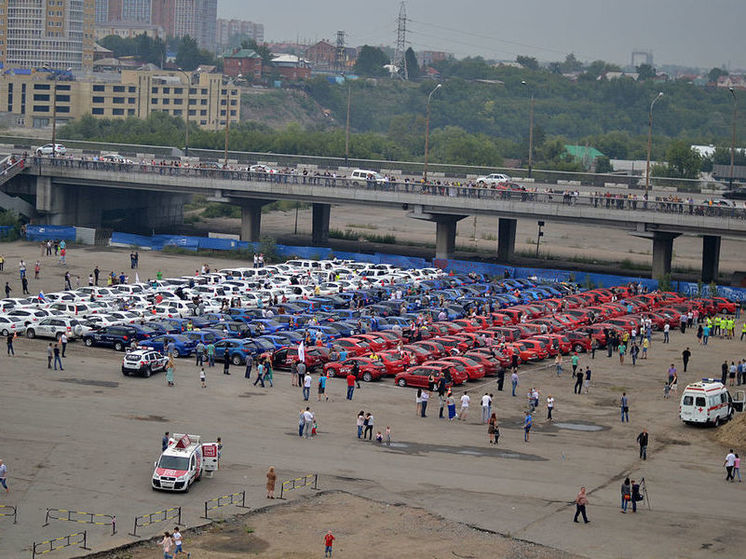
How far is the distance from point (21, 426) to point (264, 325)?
780 inches

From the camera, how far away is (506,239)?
8994 cm

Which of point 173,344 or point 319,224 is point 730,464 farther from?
point 319,224

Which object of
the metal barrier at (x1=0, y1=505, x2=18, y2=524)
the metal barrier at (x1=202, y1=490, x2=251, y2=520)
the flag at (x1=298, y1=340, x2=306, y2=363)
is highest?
the flag at (x1=298, y1=340, x2=306, y2=363)

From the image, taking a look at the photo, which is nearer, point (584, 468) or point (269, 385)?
point (584, 468)

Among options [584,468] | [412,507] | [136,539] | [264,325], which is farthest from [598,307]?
[136,539]

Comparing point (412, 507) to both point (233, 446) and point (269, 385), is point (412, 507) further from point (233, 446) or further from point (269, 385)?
point (269, 385)

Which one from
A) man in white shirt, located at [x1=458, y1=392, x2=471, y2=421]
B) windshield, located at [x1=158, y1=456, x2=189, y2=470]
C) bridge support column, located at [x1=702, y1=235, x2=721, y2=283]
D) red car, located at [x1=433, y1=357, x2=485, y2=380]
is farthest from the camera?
bridge support column, located at [x1=702, y1=235, x2=721, y2=283]

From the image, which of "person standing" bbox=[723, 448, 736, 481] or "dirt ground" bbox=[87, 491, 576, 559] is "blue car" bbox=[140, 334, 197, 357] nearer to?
"dirt ground" bbox=[87, 491, 576, 559]

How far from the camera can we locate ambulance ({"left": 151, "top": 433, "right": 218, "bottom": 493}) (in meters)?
33.1

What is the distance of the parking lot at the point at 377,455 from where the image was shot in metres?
31.9

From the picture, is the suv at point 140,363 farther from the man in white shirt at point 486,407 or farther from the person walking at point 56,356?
the man in white shirt at point 486,407

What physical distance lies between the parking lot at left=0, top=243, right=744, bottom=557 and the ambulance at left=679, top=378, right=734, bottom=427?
0.46m

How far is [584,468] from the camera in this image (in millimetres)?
37719

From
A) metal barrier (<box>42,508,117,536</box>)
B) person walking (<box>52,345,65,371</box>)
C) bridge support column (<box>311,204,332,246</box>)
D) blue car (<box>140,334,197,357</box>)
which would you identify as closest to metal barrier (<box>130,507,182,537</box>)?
metal barrier (<box>42,508,117,536</box>)
